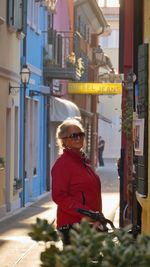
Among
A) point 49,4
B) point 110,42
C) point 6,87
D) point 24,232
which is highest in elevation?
point 110,42

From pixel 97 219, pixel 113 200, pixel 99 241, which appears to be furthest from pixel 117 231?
pixel 113 200

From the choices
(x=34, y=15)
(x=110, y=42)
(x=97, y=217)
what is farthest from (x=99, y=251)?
(x=110, y=42)

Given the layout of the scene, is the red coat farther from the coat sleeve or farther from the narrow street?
the narrow street

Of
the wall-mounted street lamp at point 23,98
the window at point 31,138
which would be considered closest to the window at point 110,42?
the window at point 31,138

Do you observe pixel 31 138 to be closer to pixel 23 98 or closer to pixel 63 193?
pixel 23 98

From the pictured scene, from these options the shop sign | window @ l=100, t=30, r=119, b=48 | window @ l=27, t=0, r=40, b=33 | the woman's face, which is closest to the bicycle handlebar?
the woman's face

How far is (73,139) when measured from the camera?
20.6ft

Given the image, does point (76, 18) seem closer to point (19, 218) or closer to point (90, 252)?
point (19, 218)

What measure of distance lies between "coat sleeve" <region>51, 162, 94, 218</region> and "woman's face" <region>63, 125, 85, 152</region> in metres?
0.24

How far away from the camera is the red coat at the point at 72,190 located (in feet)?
19.7

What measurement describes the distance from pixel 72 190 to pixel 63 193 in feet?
0.26

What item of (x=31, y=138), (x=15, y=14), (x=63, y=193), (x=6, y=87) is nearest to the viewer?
(x=63, y=193)

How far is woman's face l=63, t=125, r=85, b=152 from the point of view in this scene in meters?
6.27

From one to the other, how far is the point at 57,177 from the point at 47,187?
2159cm
